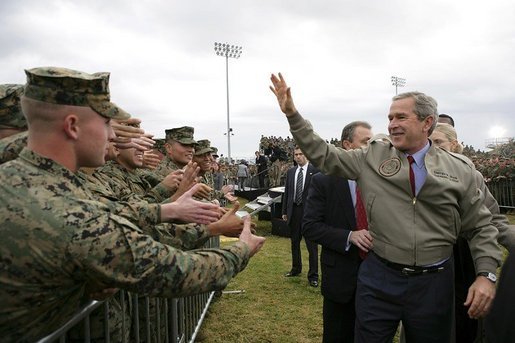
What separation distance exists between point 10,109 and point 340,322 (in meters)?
2.90

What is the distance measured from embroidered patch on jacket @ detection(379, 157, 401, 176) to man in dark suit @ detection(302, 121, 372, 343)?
2.01 feet

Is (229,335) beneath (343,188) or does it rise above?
beneath

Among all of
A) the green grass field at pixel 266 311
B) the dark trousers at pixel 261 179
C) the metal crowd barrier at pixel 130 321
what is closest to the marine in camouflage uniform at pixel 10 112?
the metal crowd barrier at pixel 130 321

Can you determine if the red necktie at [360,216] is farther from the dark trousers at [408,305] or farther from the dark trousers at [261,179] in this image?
the dark trousers at [261,179]

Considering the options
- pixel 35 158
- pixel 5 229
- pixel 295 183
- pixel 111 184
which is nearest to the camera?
pixel 5 229

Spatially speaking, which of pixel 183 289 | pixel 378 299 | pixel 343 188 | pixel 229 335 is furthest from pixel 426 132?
pixel 229 335

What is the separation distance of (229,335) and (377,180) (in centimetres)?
298

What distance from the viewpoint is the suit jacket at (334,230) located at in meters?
3.44

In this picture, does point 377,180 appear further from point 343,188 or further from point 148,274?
point 148,274

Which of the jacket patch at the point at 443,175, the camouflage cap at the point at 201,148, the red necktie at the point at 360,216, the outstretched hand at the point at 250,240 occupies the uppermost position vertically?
the camouflage cap at the point at 201,148

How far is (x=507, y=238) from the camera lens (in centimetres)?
293

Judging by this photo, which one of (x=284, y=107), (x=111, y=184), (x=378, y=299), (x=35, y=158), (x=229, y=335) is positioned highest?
(x=284, y=107)

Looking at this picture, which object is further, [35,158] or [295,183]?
[295,183]

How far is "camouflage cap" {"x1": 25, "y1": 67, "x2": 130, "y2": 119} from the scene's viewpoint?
1.58 metres
